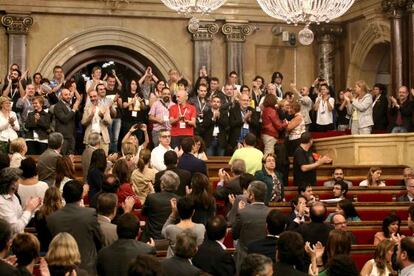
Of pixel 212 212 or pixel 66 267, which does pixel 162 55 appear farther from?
pixel 66 267

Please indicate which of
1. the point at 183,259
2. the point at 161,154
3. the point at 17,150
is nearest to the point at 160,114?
the point at 161,154

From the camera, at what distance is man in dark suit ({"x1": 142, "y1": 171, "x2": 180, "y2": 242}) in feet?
30.2

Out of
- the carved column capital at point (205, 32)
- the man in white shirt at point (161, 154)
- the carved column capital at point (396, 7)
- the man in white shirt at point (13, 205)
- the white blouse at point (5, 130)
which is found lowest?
the man in white shirt at point (13, 205)

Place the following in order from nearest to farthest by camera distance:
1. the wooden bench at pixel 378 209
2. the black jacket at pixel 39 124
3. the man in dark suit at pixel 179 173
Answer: the man in dark suit at pixel 179 173, the wooden bench at pixel 378 209, the black jacket at pixel 39 124

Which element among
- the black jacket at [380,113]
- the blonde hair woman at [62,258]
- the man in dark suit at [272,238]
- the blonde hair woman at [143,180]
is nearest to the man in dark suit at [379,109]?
the black jacket at [380,113]

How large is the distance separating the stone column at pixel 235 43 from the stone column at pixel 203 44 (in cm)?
29

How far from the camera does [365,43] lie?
20969mm

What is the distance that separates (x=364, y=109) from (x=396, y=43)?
3.93 meters

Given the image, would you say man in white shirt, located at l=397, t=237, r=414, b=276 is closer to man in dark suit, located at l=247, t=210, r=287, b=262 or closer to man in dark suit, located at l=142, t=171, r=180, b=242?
man in dark suit, located at l=247, t=210, r=287, b=262

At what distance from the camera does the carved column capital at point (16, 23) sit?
19.7 metres

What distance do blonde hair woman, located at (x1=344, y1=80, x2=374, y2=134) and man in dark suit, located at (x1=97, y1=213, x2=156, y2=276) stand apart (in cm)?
906

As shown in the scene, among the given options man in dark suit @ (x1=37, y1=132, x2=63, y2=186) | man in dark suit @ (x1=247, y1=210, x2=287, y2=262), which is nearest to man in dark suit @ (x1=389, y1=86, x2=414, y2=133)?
man in dark suit @ (x1=37, y1=132, x2=63, y2=186)

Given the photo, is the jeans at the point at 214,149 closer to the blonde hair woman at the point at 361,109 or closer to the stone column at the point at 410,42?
the blonde hair woman at the point at 361,109

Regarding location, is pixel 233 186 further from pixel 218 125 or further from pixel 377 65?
pixel 377 65
